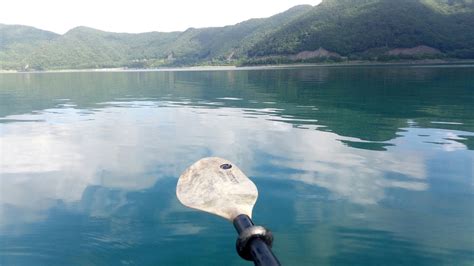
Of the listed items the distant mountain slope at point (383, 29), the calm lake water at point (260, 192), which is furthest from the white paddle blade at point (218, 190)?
the distant mountain slope at point (383, 29)

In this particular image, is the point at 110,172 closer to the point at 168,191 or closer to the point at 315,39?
the point at 168,191

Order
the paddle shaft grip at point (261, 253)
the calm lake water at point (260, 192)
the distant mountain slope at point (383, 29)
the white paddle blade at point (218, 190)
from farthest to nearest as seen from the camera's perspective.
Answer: the distant mountain slope at point (383, 29), the calm lake water at point (260, 192), the white paddle blade at point (218, 190), the paddle shaft grip at point (261, 253)

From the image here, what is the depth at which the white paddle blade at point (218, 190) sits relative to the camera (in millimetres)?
4355

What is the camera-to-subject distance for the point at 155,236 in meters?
5.80

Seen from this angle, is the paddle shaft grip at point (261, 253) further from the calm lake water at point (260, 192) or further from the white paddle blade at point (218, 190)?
the calm lake water at point (260, 192)

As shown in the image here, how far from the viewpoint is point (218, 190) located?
4.71 m

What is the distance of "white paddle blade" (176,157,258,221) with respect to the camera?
4355mm

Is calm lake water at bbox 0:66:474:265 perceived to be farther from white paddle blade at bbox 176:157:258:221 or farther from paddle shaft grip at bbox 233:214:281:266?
paddle shaft grip at bbox 233:214:281:266

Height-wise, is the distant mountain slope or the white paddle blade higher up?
the distant mountain slope

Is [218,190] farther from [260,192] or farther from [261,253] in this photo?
[260,192]

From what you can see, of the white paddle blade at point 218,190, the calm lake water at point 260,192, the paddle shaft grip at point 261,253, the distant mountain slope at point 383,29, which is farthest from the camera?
the distant mountain slope at point 383,29

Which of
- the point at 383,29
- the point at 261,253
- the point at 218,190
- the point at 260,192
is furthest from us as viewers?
the point at 383,29

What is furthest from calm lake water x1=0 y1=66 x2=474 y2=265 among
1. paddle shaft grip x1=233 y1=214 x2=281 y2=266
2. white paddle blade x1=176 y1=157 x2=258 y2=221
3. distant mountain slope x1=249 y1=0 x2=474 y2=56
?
distant mountain slope x1=249 y1=0 x2=474 y2=56

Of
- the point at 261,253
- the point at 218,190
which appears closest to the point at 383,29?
the point at 218,190
